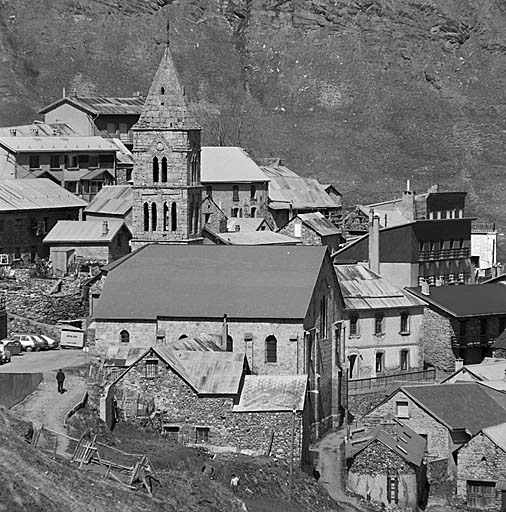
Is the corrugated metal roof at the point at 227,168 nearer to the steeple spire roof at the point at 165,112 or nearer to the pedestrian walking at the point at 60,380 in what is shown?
the steeple spire roof at the point at 165,112

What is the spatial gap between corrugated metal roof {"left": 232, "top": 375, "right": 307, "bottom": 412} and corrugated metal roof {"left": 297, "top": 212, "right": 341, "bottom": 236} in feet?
125

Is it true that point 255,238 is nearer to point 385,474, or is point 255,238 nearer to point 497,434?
point 497,434

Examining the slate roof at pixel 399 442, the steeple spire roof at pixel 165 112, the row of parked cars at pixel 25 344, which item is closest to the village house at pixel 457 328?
the steeple spire roof at pixel 165 112

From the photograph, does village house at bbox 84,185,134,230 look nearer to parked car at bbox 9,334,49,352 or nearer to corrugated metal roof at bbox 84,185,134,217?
corrugated metal roof at bbox 84,185,134,217

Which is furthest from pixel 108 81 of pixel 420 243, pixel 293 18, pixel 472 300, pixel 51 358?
pixel 51 358

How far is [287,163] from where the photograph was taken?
16138cm

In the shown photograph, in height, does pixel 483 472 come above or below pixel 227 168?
below

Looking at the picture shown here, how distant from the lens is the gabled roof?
13200 centimetres

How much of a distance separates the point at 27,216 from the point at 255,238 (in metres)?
11.2

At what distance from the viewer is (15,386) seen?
73562mm

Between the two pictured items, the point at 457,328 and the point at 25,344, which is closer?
the point at 25,344

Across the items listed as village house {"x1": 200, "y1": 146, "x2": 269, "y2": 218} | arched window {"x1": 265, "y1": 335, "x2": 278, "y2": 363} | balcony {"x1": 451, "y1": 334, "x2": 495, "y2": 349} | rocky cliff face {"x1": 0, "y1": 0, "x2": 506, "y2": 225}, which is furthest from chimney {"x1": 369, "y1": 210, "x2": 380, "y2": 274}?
rocky cliff face {"x1": 0, "y1": 0, "x2": 506, "y2": 225}

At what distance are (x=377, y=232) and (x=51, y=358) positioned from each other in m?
23.7

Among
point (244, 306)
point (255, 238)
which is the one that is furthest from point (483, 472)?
point (255, 238)
